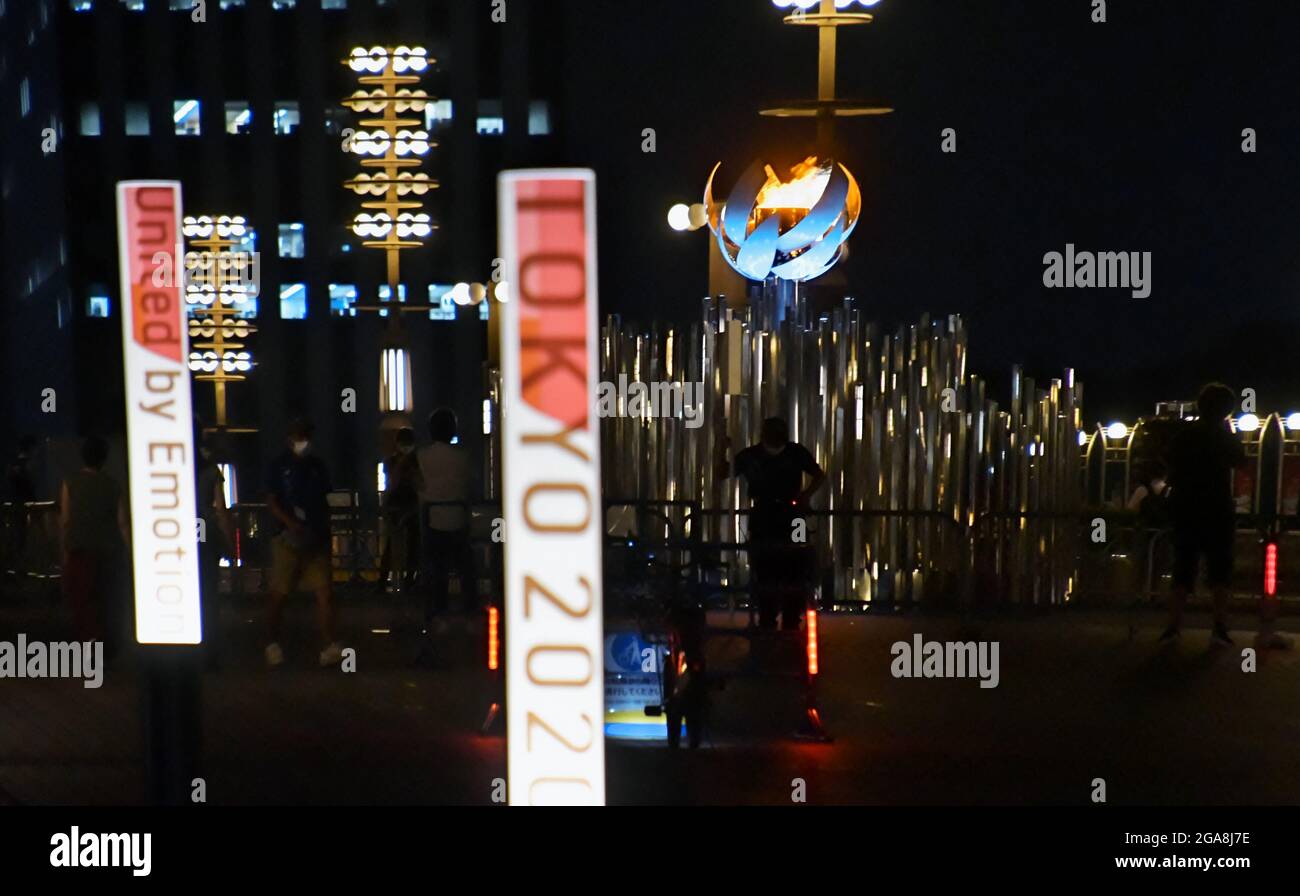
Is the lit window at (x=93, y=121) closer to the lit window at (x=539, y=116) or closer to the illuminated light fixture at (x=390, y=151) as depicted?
the lit window at (x=539, y=116)

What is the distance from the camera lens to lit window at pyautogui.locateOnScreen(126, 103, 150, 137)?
56.5m

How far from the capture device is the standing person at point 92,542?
11.8m

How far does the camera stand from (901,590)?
47.7 ft

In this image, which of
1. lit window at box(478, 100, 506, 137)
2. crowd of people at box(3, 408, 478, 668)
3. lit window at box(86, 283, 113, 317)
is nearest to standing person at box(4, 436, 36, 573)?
crowd of people at box(3, 408, 478, 668)

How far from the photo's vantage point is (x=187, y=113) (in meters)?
56.5

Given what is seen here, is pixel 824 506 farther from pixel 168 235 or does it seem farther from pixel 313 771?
pixel 168 235

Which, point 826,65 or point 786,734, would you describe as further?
point 826,65

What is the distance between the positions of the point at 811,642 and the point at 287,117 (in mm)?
50529

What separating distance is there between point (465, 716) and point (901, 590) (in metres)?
5.47

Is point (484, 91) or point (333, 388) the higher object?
point (484, 91)

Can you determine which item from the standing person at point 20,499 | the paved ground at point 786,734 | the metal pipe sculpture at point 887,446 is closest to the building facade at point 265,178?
the standing person at point 20,499

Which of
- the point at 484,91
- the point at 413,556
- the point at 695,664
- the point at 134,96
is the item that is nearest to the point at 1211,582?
the point at 695,664

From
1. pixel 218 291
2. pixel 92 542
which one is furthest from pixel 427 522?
pixel 218 291

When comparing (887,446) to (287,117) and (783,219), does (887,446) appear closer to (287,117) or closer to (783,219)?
(783,219)
